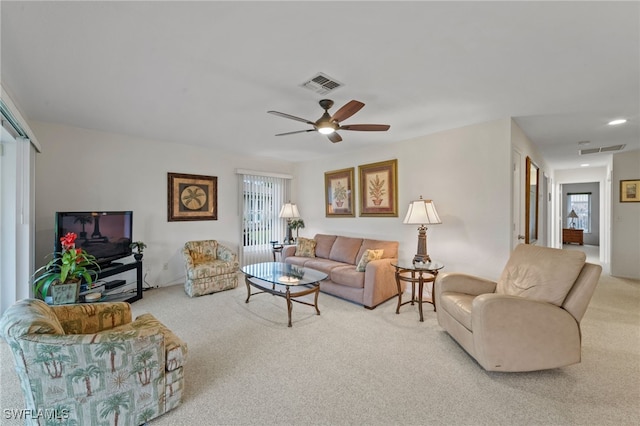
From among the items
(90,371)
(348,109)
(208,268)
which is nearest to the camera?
(90,371)

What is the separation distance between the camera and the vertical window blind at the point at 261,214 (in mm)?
5594

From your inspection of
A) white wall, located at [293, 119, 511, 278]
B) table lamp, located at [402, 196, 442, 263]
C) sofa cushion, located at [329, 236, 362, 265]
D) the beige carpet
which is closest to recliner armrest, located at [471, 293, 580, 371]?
the beige carpet

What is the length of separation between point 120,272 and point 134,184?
4.76 feet

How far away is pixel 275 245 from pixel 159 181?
2.49 meters

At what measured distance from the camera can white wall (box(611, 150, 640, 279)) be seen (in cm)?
501

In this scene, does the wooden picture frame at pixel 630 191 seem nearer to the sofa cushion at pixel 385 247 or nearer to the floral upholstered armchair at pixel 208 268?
the sofa cushion at pixel 385 247

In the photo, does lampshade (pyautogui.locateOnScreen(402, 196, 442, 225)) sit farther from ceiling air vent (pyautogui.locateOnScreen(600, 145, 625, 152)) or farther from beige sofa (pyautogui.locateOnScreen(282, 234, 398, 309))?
ceiling air vent (pyautogui.locateOnScreen(600, 145, 625, 152))

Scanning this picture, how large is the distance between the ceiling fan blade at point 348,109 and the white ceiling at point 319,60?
9.5 inches

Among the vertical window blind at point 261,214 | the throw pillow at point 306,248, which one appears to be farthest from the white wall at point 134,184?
the throw pillow at point 306,248

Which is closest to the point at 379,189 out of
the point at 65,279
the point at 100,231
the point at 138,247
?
the point at 138,247

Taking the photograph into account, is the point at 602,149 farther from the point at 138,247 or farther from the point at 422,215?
the point at 138,247

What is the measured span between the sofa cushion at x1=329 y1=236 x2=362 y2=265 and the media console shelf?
3.01 m

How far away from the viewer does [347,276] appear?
3.79 m

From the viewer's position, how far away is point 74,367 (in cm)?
A: 145
